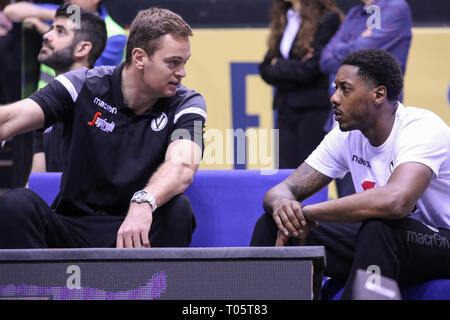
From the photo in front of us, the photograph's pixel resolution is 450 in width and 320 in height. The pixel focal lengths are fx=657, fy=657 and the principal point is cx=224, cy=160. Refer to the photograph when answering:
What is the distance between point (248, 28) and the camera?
4430 mm

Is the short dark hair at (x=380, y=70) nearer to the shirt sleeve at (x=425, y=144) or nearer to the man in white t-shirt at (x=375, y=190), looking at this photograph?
the man in white t-shirt at (x=375, y=190)

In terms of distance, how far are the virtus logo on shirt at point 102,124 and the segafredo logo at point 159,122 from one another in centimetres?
15

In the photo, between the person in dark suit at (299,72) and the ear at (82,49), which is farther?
the person in dark suit at (299,72)

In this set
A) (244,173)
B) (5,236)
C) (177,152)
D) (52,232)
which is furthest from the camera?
(244,173)

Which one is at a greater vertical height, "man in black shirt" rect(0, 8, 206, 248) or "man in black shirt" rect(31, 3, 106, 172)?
"man in black shirt" rect(31, 3, 106, 172)

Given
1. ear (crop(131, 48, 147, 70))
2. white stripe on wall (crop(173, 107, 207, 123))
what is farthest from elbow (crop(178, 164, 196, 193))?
ear (crop(131, 48, 147, 70))

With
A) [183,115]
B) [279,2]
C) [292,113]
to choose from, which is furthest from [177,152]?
[279,2]

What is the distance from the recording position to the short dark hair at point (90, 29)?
345 cm

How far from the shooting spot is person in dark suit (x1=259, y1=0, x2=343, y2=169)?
359 cm

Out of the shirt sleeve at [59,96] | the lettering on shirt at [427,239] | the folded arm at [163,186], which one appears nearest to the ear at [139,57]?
the shirt sleeve at [59,96]

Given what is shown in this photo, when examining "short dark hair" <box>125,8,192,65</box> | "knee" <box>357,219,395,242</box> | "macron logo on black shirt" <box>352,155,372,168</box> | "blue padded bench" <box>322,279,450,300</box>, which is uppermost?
"short dark hair" <box>125,8,192,65</box>

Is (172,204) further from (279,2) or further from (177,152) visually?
(279,2)

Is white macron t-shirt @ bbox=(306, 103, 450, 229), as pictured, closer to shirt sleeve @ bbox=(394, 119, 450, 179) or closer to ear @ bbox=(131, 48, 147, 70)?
shirt sleeve @ bbox=(394, 119, 450, 179)
